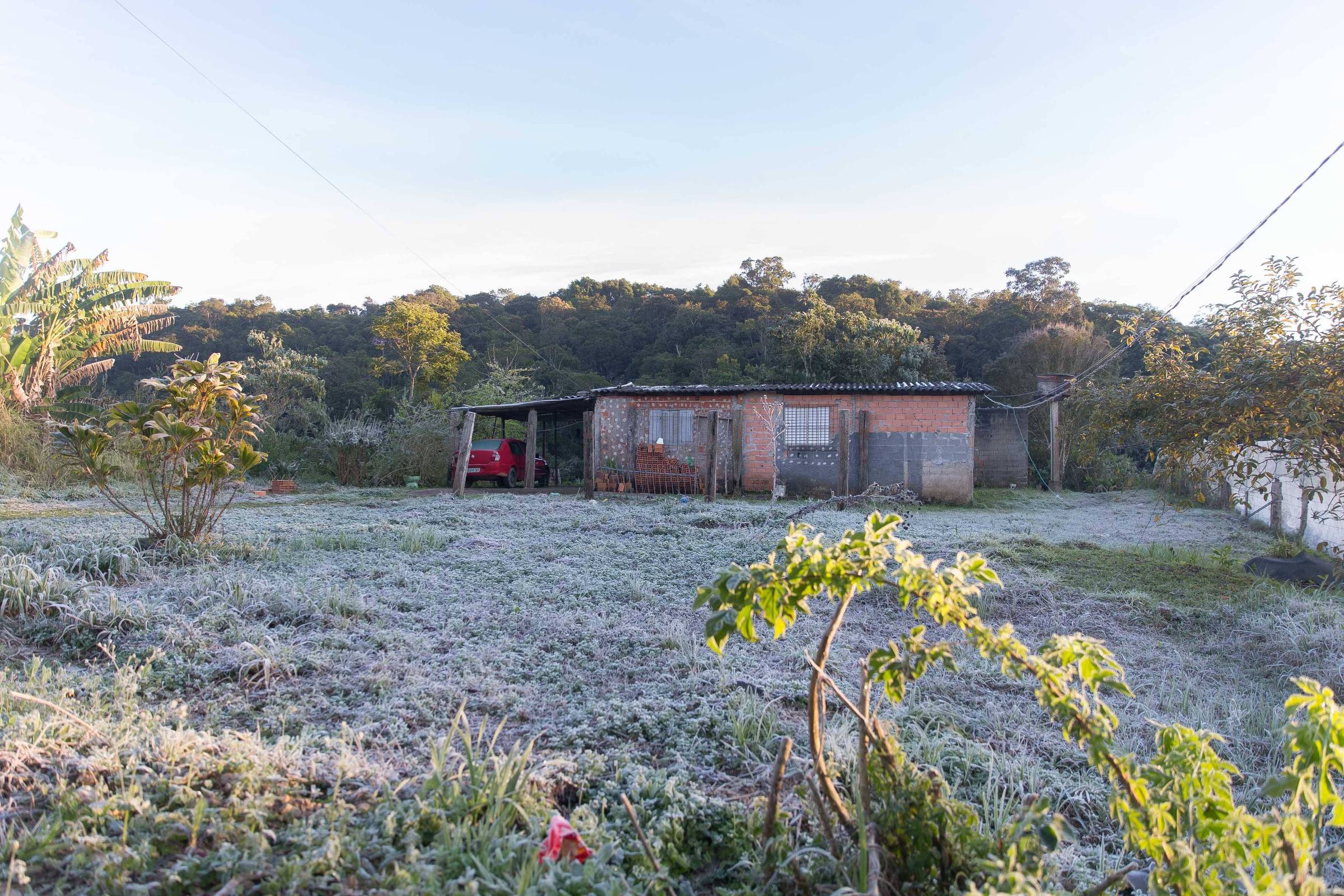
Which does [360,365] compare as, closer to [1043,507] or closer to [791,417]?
[791,417]

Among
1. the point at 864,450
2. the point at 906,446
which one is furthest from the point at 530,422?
the point at 906,446

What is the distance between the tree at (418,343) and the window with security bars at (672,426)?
43.0ft

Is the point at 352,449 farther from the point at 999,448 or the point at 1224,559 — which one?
the point at 1224,559

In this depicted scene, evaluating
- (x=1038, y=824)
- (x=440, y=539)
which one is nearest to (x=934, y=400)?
(x=440, y=539)

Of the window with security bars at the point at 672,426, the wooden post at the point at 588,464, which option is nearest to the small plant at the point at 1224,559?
the wooden post at the point at 588,464

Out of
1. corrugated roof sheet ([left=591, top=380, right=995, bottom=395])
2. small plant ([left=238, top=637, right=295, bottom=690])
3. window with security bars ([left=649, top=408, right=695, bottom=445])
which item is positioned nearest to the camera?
small plant ([left=238, top=637, right=295, bottom=690])

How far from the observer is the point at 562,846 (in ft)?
6.64

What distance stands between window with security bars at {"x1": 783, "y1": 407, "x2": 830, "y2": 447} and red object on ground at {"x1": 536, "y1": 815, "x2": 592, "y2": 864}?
618 inches

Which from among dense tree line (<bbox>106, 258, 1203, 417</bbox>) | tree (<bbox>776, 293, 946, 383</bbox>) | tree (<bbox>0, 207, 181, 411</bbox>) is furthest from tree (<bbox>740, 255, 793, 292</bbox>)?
tree (<bbox>0, 207, 181, 411</bbox>)

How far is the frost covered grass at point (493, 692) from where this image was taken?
2.22 metres

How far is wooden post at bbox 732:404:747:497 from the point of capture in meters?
17.5

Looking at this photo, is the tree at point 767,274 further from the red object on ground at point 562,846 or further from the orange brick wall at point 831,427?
the red object on ground at point 562,846

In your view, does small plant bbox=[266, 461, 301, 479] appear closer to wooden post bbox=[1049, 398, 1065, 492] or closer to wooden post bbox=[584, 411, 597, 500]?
wooden post bbox=[584, 411, 597, 500]

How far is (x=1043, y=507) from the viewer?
15656 millimetres
